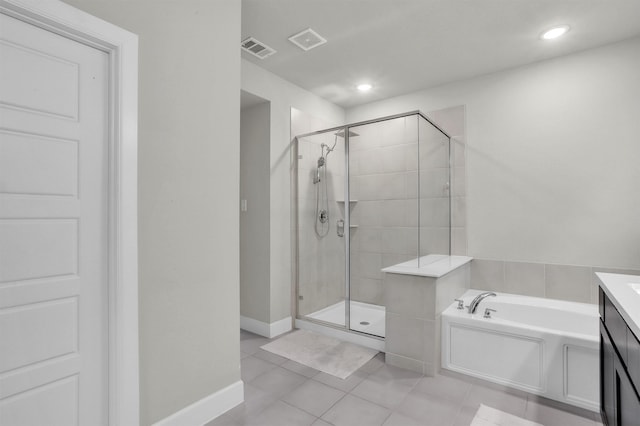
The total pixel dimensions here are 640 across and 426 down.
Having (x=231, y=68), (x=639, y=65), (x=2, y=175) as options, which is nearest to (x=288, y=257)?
(x=231, y=68)

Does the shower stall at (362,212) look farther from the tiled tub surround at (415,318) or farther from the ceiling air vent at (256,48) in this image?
the ceiling air vent at (256,48)

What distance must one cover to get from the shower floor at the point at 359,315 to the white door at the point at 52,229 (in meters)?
2.05

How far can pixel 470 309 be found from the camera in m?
2.50

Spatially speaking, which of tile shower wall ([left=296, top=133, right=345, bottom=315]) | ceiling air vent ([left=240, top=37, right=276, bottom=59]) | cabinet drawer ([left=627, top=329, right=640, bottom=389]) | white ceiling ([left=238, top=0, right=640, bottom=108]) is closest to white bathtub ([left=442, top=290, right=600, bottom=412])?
cabinet drawer ([left=627, top=329, right=640, bottom=389])

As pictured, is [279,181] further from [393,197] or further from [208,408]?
[208,408]

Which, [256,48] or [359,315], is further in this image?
[359,315]

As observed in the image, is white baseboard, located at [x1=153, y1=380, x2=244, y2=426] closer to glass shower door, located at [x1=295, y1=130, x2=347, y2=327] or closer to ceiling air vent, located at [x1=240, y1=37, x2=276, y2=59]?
glass shower door, located at [x1=295, y1=130, x2=347, y2=327]

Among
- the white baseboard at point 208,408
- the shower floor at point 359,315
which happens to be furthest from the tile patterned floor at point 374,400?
the shower floor at point 359,315

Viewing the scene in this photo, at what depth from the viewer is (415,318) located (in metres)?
2.44

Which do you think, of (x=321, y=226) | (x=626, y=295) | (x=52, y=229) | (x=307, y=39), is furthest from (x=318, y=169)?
(x=626, y=295)

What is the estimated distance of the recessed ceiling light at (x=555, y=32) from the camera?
7.94ft

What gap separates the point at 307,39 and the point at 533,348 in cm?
272

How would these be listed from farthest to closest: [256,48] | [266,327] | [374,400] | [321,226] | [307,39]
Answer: [321,226] → [266,327] → [256,48] → [307,39] → [374,400]

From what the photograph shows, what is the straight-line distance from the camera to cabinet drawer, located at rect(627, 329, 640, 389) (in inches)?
40.8
